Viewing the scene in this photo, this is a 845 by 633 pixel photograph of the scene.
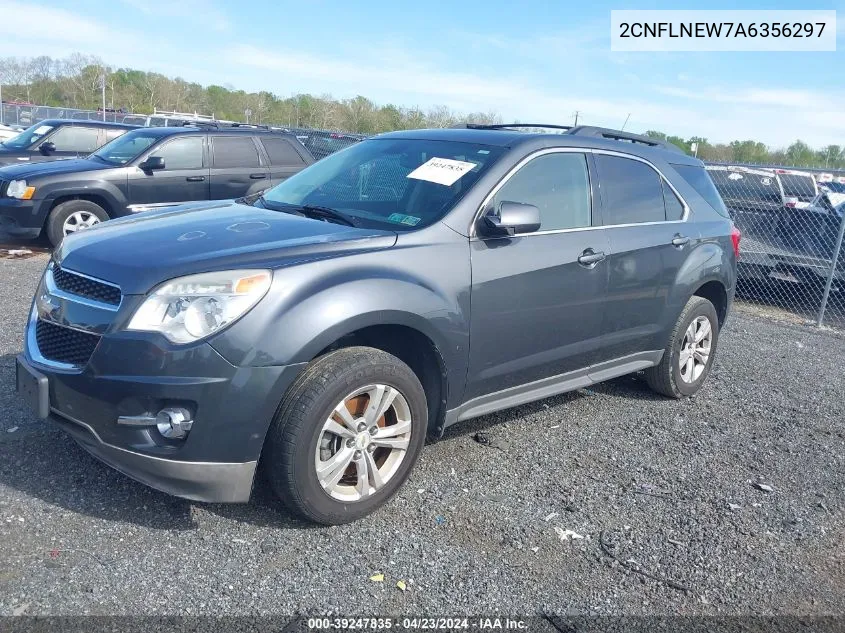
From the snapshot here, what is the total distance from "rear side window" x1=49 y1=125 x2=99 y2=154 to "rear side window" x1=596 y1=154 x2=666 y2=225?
1040 cm

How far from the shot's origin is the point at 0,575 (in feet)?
9.54

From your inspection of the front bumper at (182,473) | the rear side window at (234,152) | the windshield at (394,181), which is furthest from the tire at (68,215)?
the front bumper at (182,473)

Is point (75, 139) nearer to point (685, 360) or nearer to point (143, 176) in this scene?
point (143, 176)

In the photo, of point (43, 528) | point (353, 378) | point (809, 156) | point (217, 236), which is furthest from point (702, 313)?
point (809, 156)

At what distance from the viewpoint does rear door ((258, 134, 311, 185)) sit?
427 inches

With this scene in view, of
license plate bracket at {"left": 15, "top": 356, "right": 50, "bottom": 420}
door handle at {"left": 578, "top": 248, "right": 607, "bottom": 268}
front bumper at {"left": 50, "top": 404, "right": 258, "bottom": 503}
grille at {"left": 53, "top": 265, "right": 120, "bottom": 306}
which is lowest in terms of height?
front bumper at {"left": 50, "top": 404, "right": 258, "bottom": 503}

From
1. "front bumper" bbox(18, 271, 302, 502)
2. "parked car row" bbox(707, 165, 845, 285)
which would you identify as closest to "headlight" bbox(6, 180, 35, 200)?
"front bumper" bbox(18, 271, 302, 502)

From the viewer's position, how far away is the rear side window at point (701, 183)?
560cm

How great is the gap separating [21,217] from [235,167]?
2744 mm

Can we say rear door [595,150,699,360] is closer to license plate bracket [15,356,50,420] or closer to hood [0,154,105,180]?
license plate bracket [15,356,50,420]

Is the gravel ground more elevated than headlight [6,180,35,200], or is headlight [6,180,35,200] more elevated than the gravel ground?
headlight [6,180,35,200]

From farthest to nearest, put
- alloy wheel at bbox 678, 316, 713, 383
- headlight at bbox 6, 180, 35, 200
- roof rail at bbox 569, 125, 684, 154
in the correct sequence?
headlight at bbox 6, 180, 35, 200 < alloy wheel at bbox 678, 316, 713, 383 < roof rail at bbox 569, 125, 684, 154

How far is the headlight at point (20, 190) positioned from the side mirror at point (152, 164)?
132cm

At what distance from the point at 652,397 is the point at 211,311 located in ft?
12.2
